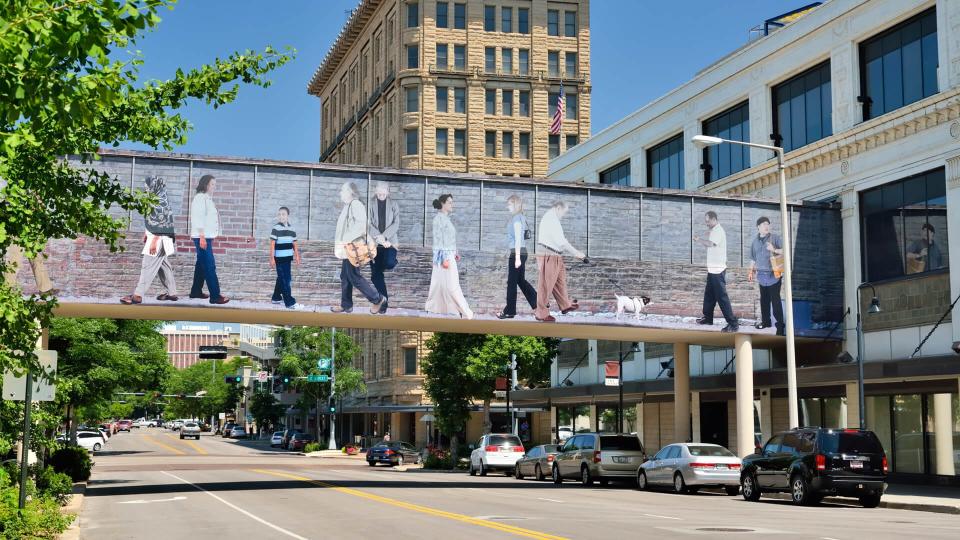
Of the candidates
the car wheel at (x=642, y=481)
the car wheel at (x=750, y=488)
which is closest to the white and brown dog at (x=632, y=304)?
the car wheel at (x=642, y=481)

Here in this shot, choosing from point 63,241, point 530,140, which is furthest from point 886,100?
point 530,140

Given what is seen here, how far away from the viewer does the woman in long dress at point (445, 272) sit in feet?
108

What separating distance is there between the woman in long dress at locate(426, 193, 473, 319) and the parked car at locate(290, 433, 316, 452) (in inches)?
2263

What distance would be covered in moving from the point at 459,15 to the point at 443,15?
133 centimetres

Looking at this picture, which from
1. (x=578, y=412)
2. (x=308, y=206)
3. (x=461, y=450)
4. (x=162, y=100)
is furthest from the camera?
(x=461, y=450)

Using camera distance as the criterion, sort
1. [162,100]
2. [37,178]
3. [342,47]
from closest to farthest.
→ [37,178], [162,100], [342,47]

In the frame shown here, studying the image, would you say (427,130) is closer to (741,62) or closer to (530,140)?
(530,140)

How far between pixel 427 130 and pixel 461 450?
3295cm

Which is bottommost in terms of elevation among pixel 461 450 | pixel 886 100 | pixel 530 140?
pixel 461 450

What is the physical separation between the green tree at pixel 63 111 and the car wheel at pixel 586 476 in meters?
24.7

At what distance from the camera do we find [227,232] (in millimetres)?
31219

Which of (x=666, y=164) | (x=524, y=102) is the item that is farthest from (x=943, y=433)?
(x=524, y=102)

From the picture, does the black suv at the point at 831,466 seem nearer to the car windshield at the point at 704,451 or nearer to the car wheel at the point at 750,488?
the car wheel at the point at 750,488

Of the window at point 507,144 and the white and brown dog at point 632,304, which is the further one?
the window at point 507,144
